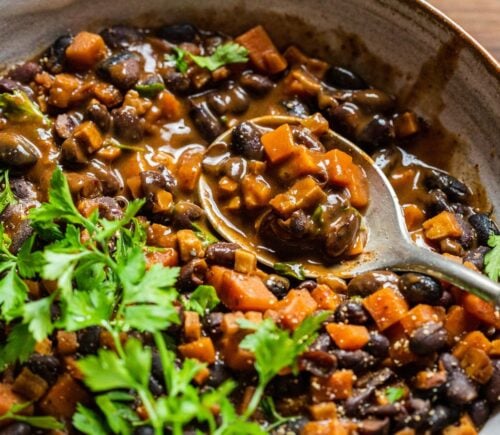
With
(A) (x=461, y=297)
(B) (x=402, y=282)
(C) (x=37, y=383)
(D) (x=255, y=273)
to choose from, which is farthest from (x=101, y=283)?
(A) (x=461, y=297)

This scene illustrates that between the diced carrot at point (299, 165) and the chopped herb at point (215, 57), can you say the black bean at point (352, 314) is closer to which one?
the diced carrot at point (299, 165)

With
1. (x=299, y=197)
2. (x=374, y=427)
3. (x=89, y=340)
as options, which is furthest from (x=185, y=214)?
(x=374, y=427)

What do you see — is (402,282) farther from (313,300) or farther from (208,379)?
(208,379)

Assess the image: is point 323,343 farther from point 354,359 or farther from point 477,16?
point 477,16

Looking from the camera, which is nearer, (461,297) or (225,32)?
(461,297)

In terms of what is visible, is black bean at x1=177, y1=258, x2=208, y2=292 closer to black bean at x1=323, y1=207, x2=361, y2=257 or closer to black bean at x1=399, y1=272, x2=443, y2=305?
black bean at x1=323, y1=207, x2=361, y2=257

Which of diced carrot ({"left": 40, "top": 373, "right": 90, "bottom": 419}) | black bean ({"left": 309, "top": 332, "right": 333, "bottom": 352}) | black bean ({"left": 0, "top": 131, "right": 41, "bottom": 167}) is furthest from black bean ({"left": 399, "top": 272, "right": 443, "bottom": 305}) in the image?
A: black bean ({"left": 0, "top": 131, "right": 41, "bottom": 167})
